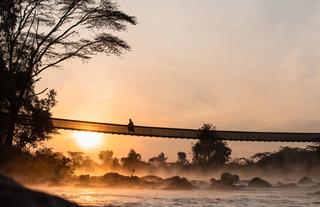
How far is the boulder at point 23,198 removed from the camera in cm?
195

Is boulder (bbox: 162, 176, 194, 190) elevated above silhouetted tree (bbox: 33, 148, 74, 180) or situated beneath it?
situated beneath

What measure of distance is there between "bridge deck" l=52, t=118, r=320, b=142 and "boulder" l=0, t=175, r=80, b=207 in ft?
84.7

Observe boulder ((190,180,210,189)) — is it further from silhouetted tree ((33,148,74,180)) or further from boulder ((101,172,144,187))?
silhouetted tree ((33,148,74,180))

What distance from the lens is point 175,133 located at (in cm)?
3516

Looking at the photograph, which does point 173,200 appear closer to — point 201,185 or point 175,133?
point 175,133

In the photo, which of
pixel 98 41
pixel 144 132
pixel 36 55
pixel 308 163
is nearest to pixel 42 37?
pixel 36 55

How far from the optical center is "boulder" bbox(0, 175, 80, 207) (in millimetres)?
1947

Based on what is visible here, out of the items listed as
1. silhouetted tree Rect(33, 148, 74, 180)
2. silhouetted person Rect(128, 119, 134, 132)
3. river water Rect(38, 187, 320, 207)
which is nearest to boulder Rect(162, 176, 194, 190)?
silhouetted person Rect(128, 119, 134, 132)

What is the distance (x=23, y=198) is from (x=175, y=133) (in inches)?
1309

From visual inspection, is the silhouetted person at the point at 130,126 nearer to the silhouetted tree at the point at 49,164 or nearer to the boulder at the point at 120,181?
the boulder at the point at 120,181

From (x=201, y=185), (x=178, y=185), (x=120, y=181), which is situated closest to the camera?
(x=178, y=185)

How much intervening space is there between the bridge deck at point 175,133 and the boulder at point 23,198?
84.7ft

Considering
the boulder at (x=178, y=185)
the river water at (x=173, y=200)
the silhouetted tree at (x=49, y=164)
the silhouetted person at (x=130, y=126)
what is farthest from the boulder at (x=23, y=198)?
the boulder at (x=178, y=185)

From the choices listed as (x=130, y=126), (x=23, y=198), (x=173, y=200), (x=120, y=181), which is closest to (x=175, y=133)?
(x=130, y=126)
